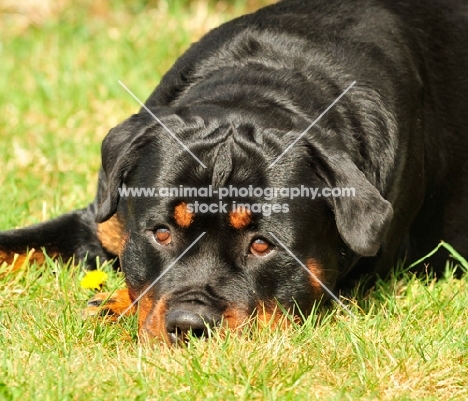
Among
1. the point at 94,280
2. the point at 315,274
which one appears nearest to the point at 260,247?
the point at 315,274

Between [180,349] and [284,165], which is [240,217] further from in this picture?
[180,349]

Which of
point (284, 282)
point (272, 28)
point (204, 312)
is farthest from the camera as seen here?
point (272, 28)

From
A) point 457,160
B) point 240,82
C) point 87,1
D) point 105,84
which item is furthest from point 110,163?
point 87,1

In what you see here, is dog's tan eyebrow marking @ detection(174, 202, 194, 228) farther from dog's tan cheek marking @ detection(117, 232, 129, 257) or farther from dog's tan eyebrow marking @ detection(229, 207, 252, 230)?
dog's tan cheek marking @ detection(117, 232, 129, 257)

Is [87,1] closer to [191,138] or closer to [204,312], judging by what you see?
[191,138]

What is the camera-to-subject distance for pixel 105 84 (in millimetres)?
6117

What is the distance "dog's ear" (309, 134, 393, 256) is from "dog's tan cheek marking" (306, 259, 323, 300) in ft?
0.59

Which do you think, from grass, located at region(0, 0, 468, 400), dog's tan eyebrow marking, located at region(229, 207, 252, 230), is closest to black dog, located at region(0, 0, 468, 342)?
dog's tan eyebrow marking, located at region(229, 207, 252, 230)

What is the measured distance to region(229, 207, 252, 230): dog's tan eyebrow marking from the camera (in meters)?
3.17

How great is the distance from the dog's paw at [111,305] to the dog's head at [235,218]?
0.41ft

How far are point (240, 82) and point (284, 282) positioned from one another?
0.86 metres

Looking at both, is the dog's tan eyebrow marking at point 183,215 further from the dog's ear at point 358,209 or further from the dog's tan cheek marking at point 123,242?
the dog's ear at point 358,209

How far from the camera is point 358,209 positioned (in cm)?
317

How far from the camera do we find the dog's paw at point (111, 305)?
3.47 m
